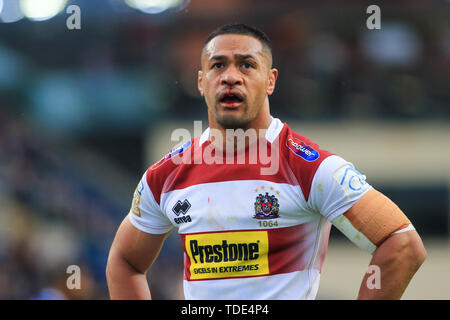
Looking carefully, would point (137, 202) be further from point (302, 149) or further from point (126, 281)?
point (302, 149)

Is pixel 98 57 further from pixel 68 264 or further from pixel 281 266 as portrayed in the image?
pixel 281 266

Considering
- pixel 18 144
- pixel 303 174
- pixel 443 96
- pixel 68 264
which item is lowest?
pixel 68 264

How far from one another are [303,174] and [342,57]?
15.0 metres

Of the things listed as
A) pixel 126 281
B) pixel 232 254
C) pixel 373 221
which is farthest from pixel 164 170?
pixel 373 221

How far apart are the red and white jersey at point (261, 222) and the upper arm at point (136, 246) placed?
1.23 ft

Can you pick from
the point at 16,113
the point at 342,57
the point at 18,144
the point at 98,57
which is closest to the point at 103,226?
the point at 18,144

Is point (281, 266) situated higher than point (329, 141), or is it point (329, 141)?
point (329, 141)

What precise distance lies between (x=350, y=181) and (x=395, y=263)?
0.50 meters

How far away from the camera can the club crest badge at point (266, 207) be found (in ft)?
13.3

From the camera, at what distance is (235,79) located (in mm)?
4117

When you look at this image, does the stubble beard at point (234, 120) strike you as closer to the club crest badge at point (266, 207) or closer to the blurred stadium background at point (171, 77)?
the club crest badge at point (266, 207)

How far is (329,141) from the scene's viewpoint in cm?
2047

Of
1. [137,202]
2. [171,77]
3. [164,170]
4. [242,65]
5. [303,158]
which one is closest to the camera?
[303,158]

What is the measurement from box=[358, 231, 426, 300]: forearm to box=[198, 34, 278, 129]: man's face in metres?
1.12
